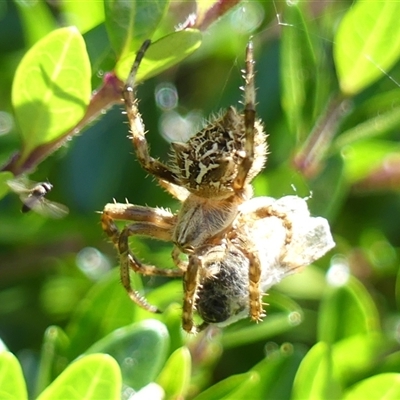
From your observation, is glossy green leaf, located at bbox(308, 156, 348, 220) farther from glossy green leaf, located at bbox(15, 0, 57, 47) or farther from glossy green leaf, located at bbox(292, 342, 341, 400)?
glossy green leaf, located at bbox(15, 0, 57, 47)

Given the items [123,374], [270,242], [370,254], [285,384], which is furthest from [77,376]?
[370,254]

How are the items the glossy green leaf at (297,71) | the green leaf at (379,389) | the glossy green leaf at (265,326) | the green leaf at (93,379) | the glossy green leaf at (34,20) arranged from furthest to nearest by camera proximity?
the glossy green leaf at (34,20) < the glossy green leaf at (265,326) < the glossy green leaf at (297,71) < the green leaf at (379,389) < the green leaf at (93,379)

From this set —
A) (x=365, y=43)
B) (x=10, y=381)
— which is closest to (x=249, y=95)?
(x=365, y=43)

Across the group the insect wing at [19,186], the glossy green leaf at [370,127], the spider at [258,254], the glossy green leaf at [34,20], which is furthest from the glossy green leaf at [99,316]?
the glossy green leaf at [34,20]

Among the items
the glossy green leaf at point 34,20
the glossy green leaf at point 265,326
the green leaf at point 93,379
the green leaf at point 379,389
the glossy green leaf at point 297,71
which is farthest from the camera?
the glossy green leaf at point 34,20

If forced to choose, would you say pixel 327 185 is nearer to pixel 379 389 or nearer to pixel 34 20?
pixel 379 389

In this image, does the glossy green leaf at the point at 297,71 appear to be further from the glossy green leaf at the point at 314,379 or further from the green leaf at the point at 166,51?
the glossy green leaf at the point at 314,379
